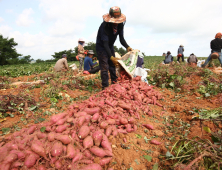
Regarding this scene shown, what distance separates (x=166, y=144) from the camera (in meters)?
1.93

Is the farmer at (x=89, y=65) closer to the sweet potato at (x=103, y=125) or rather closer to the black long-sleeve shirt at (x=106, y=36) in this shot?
the black long-sleeve shirt at (x=106, y=36)

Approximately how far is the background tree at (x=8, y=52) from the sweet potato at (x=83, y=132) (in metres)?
24.1

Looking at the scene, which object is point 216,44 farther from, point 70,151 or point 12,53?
point 12,53

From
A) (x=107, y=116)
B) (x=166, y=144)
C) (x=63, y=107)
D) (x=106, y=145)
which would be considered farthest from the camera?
(x=63, y=107)

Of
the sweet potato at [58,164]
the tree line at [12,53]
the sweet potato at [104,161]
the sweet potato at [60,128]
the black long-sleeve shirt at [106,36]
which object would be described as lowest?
the sweet potato at [104,161]

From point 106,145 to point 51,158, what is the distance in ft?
2.08

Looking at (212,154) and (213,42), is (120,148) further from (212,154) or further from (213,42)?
(213,42)

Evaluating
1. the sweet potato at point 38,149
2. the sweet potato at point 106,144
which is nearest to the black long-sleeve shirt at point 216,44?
the sweet potato at point 106,144

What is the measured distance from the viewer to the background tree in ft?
66.9

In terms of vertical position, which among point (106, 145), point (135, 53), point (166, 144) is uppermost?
point (135, 53)

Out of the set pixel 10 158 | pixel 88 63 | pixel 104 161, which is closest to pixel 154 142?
pixel 104 161

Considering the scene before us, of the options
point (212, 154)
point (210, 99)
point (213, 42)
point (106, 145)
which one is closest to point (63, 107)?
point (106, 145)

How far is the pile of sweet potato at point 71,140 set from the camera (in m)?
1.41

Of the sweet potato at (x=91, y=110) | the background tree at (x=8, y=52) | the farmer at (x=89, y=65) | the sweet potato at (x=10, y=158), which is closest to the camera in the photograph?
the sweet potato at (x=10, y=158)
